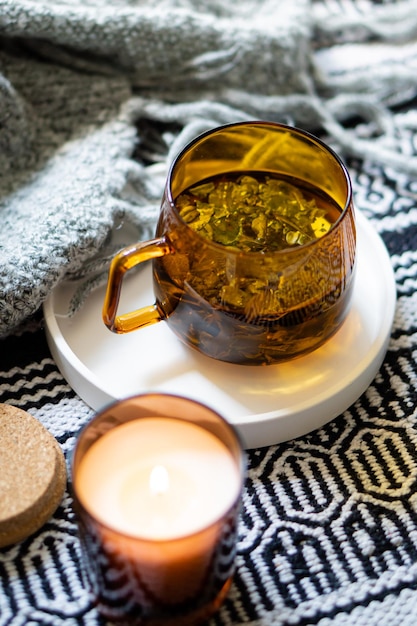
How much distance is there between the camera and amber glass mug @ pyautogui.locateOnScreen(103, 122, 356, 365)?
543mm

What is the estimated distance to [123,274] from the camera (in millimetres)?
555

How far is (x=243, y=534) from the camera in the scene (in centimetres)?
53

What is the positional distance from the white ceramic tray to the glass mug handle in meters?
0.03

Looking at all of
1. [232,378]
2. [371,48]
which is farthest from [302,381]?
[371,48]

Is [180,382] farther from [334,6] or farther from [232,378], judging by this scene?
[334,6]

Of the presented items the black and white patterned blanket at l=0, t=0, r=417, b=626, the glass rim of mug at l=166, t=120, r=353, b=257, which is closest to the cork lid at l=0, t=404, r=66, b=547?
the black and white patterned blanket at l=0, t=0, r=417, b=626

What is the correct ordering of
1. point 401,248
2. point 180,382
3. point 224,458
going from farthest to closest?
point 401,248
point 180,382
point 224,458

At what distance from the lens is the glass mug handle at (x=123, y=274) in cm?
55

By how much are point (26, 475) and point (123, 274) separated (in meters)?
0.15

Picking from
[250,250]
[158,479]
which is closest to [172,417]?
[158,479]

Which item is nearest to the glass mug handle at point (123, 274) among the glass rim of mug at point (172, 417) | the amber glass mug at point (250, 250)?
the amber glass mug at point (250, 250)

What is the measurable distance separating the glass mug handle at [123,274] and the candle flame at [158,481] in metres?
0.14

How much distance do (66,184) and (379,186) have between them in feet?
0.99

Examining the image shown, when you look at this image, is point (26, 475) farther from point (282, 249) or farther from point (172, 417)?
point (282, 249)
